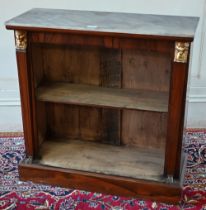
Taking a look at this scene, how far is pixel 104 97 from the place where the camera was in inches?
67.1

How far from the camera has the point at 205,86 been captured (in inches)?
89.4

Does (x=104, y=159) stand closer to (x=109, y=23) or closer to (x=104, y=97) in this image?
(x=104, y=97)

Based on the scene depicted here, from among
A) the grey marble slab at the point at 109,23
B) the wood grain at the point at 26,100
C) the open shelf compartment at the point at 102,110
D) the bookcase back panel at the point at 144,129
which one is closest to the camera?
the grey marble slab at the point at 109,23

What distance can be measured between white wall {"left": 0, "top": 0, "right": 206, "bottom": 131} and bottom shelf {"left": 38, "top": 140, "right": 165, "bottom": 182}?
0.52 metres

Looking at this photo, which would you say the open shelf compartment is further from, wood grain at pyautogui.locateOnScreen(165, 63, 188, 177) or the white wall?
the white wall

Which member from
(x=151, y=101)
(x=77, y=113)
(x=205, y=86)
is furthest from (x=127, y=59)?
(x=205, y=86)

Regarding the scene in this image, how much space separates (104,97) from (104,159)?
0.29 metres

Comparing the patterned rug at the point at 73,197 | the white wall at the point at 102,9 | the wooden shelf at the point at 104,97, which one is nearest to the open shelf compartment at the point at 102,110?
the wooden shelf at the point at 104,97

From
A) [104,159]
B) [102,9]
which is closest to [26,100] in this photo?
[104,159]

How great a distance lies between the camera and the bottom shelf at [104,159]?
1.72 metres

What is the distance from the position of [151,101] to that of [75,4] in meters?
0.77

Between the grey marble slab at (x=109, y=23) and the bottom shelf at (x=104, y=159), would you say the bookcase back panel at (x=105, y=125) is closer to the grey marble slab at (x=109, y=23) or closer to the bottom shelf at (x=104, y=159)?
the bottom shelf at (x=104, y=159)

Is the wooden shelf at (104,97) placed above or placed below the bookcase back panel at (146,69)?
below

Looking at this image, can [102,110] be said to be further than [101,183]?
Yes
